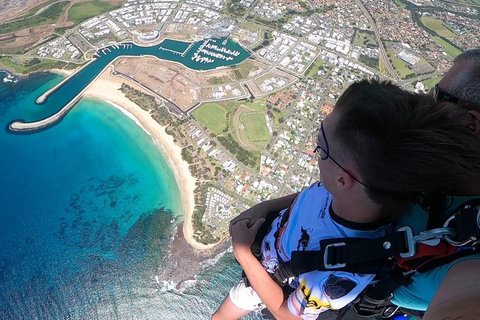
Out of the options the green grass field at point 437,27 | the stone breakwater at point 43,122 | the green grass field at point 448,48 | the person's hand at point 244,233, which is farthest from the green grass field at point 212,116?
the green grass field at point 437,27

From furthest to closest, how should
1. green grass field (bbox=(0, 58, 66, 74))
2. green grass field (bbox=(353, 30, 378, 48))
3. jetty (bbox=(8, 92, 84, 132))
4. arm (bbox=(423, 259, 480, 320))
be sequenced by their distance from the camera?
green grass field (bbox=(353, 30, 378, 48)) → green grass field (bbox=(0, 58, 66, 74)) → jetty (bbox=(8, 92, 84, 132)) → arm (bbox=(423, 259, 480, 320))

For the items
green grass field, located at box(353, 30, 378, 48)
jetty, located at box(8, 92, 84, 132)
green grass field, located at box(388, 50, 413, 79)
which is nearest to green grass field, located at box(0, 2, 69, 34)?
jetty, located at box(8, 92, 84, 132)

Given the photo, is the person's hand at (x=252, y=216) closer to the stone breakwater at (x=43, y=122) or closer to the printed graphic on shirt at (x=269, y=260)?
the printed graphic on shirt at (x=269, y=260)

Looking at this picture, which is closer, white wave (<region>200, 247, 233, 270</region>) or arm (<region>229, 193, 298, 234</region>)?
arm (<region>229, 193, 298, 234</region>)

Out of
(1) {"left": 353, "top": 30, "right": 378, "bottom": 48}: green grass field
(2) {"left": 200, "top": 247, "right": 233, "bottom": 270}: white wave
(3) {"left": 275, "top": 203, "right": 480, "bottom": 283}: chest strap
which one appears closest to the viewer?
(3) {"left": 275, "top": 203, "right": 480, "bottom": 283}: chest strap

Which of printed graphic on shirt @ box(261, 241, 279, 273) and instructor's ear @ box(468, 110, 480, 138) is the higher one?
instructor's ear @ box(468, 110, 480, 138)

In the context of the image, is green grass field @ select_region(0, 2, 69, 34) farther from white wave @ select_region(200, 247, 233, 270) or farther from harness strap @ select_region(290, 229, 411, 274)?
harness strap @ select_region(290, 229, 411, 274)
